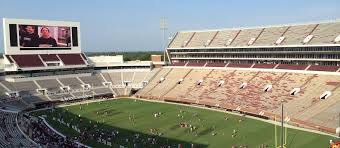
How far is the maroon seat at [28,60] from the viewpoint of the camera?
6216 cm

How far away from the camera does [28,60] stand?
208 ft

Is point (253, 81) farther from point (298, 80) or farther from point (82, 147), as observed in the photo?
point (82, 147)

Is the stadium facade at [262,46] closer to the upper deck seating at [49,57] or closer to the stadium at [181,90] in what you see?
the stadium at [181,90]

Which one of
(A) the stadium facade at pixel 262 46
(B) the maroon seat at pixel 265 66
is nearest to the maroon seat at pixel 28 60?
(A) the stadium facade at pixel 262 46

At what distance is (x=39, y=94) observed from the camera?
60.6 metres

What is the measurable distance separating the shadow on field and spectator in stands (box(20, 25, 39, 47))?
21.2 meters

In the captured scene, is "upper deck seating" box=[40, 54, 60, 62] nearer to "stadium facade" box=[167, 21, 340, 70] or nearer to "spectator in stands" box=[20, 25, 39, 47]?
"spectator in stands" box=[20, 25, 39, 47]

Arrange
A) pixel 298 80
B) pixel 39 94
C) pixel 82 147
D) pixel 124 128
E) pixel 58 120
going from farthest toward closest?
pixel 39 94, pixel 298 80, pixel 58 120, pixel 124 128, pixel 82 147

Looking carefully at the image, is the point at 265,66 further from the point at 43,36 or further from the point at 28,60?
the point at 28,60

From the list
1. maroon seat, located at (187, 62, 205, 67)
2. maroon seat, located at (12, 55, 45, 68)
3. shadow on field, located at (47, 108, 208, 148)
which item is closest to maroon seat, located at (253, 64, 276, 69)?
maroon seat, located at (187, 62, 205, 67)

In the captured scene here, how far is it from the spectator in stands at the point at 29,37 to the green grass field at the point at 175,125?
1425 centimetres

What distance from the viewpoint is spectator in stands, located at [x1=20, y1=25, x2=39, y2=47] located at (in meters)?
63.0

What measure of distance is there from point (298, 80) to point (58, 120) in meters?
28.8

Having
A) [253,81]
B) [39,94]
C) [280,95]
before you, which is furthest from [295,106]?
[39,94]
